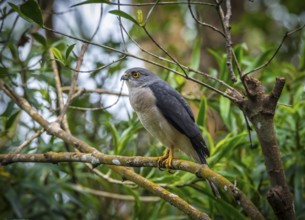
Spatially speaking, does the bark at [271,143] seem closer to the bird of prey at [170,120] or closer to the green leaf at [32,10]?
the bird of prey at [170,120]

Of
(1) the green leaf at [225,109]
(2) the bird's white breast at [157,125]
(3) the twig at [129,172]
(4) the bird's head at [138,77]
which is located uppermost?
(4) the bird's head at [138,77]

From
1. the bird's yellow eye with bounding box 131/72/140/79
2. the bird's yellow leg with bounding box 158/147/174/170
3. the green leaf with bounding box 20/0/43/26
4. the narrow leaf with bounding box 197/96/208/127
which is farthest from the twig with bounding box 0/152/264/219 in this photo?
the bird's yellow eye with bounding box 131/72/140/79

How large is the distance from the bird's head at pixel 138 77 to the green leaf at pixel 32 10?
1597mm

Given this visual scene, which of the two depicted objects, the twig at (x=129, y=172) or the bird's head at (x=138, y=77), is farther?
the bird's head at (x=138, y=77)

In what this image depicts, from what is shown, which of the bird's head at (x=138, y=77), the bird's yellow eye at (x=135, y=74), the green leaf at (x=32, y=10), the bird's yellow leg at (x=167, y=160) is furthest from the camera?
the bird's yellow eye at (x=135, y=74)

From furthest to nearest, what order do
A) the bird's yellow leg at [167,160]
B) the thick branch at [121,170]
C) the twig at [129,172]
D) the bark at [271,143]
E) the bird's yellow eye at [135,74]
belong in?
the bird's yellow eye at [135,74]
the bird's yellow leg at [167,160]
the thick branch at [121,170]
the twig at [129,172]
the bark at [271,143]

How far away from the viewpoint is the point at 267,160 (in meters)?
2.61

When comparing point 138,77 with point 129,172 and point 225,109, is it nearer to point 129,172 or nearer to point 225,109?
point 225,109

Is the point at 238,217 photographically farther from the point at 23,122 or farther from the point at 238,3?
the point at 238,3

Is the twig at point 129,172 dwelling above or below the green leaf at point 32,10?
below

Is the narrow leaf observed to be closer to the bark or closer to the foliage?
the foliage

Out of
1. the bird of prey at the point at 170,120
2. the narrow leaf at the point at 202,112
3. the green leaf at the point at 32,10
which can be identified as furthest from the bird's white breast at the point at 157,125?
the green leaf at the point at 32,10

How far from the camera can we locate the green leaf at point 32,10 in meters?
2.96

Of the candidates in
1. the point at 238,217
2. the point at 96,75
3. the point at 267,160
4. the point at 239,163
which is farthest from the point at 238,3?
the point at 267,160
